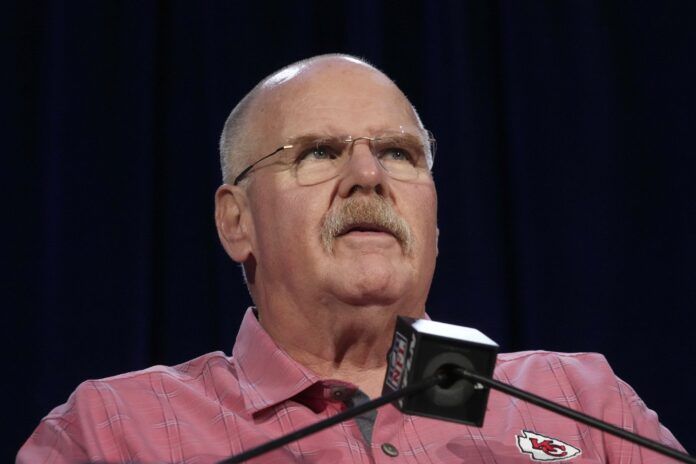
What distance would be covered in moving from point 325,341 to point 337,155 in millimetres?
361

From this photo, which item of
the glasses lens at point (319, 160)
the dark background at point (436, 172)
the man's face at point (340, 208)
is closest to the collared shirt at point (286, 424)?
the man's face at point (340, 208)

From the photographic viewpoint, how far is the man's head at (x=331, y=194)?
169 centimetres

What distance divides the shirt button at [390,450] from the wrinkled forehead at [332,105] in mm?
601

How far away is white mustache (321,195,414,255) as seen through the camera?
66.5 inches

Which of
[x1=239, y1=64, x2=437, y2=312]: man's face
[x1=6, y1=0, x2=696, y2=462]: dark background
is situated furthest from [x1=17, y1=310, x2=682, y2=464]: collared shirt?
[x1=6, y1=0, x2=696, y2=462]: dark background

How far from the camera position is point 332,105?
1821 millimetres

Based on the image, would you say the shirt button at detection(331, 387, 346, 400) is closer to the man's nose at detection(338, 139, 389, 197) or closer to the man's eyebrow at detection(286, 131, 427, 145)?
the man's nose at detection(338, 139, 389, 197)

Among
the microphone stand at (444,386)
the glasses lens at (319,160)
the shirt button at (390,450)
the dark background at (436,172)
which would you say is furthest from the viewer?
the dark background at (436,172)

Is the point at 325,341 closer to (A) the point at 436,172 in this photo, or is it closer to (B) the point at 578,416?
(B) the point at 578,416

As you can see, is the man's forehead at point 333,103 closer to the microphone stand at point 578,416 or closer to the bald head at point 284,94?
the bald head at point 284,94

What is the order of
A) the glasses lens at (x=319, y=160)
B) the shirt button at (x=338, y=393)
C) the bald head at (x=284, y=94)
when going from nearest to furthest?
the shirt button at (x=338, y=393) → the glasses lens at (x=319, y=160) → the bald head at (x=284, y=94)

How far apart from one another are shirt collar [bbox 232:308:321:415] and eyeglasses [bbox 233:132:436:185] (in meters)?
0.32

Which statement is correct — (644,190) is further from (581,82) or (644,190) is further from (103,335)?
(103,335)

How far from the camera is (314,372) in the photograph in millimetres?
1781
